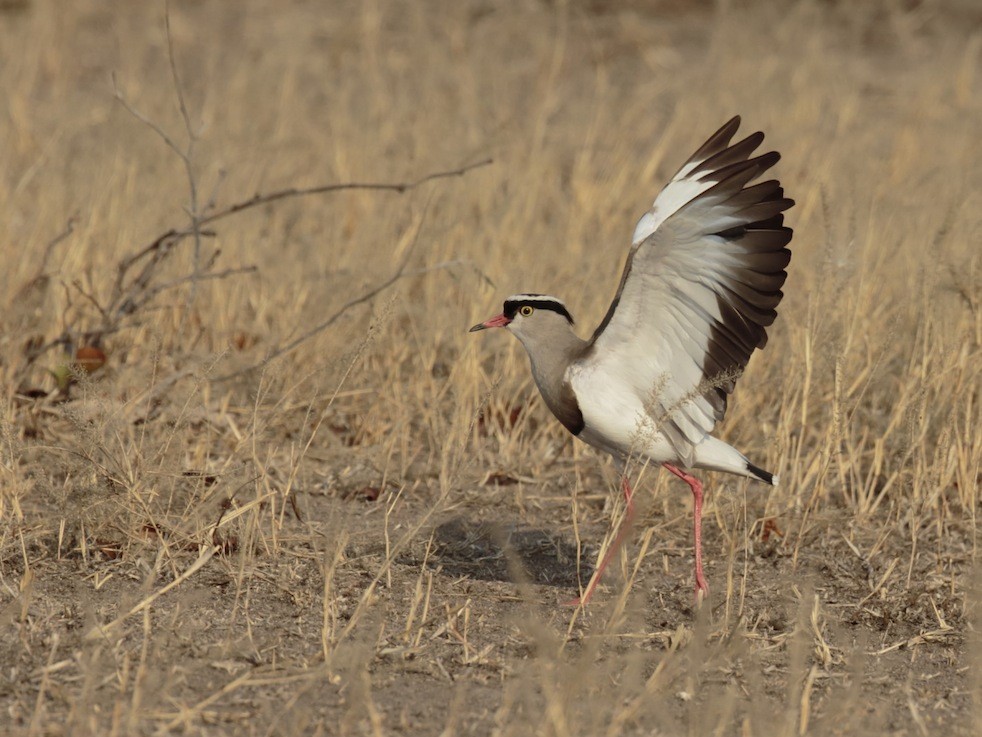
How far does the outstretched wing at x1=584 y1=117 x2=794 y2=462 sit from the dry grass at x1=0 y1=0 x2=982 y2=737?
1.74ft

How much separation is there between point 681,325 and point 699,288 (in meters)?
0.17

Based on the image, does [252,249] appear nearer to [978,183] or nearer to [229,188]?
[229,188]

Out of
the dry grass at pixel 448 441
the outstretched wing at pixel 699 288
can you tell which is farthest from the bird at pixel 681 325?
the dry grass at pixel 448 441

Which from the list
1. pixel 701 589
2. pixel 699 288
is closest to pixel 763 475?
pixel 701 589

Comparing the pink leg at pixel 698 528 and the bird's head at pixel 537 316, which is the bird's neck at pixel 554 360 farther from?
the pink leg at pixel 698 528

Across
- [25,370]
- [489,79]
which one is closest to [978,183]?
[489,79]

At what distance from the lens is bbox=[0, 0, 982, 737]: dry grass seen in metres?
3.50

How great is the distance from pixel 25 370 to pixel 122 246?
3.64 feet

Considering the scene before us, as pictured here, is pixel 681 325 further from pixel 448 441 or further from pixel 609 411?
pixel 448 441

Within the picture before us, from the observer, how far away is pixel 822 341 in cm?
495

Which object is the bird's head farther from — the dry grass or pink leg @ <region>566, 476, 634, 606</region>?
pink leg @ <region>566, 476, 634, 606</region>

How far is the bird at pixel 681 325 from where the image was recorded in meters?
3.95

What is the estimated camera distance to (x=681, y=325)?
426cm

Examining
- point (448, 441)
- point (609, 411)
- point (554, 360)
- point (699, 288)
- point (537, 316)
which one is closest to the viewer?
point (699, 288)
